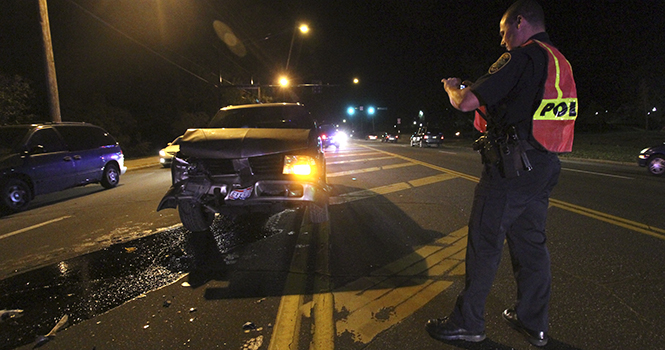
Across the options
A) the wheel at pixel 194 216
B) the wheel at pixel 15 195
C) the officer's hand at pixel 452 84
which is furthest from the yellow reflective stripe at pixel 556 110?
the wheel at pixel 15 195

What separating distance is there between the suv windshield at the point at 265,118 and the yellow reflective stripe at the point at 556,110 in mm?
3814

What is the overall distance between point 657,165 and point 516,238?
11430 mm

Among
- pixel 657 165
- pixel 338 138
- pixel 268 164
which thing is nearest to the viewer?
pixel 268 164

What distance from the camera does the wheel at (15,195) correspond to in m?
6.89

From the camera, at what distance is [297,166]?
4.29 metres

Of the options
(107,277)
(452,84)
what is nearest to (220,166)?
(107,277)

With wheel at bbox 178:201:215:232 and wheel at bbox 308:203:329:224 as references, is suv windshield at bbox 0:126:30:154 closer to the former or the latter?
wheel at bbox 178:201:215:232

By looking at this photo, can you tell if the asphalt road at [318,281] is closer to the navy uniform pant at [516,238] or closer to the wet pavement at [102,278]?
the wet pavement at [102,278]

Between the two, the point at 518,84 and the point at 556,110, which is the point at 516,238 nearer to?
the point at 556,110

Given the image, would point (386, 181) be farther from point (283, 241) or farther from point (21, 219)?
point (21, 219)

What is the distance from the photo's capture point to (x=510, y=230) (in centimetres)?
237

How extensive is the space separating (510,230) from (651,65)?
1225 inches

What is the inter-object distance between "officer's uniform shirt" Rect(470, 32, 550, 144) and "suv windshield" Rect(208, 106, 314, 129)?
3.68 meters

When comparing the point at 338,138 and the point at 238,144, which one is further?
the point at 338,138
